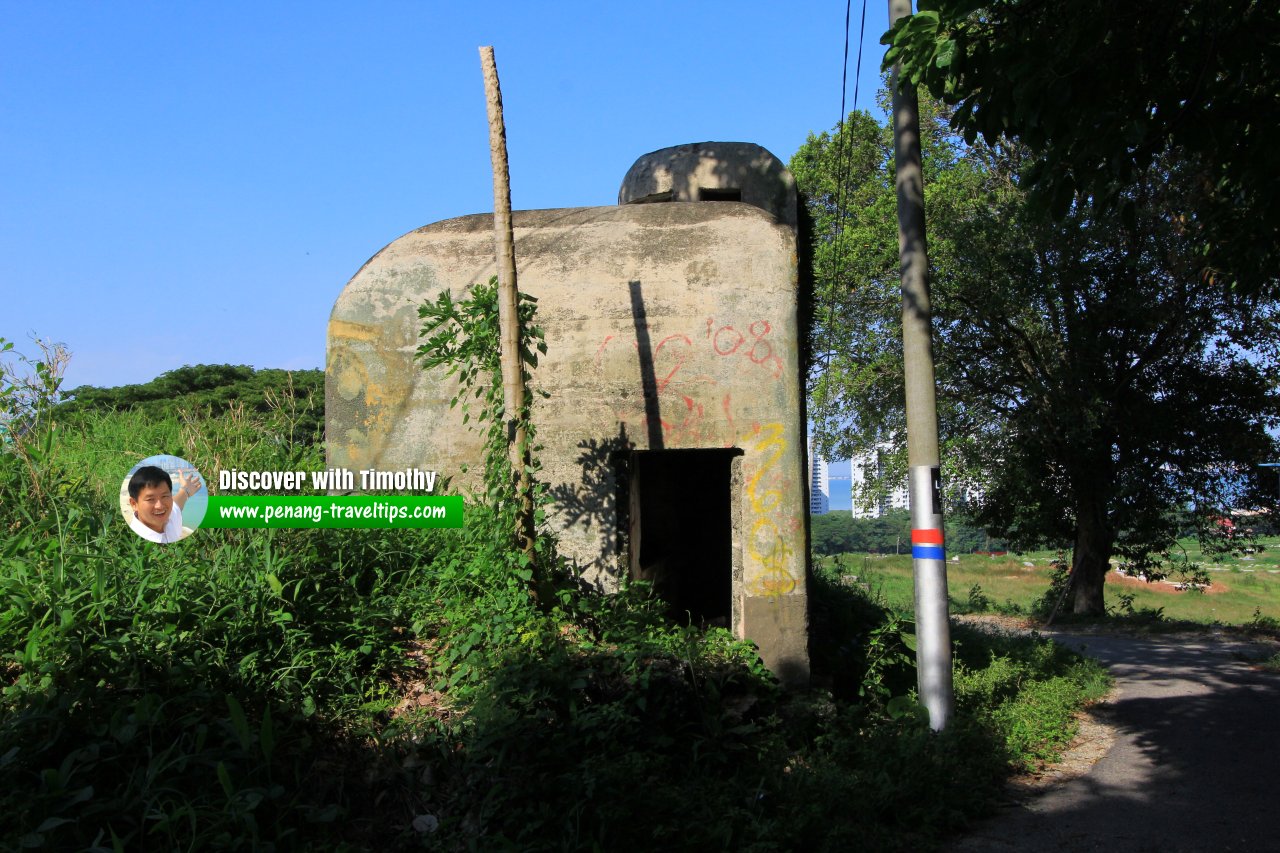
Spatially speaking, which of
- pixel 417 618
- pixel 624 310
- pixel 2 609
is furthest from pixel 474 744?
pixel 624 310

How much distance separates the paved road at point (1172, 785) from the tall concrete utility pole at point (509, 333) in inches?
128

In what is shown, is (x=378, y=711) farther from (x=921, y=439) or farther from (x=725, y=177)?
(x=725, y=177)

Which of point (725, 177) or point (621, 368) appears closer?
point (621, 368)

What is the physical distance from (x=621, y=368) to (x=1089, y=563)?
14.1m

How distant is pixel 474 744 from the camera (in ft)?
16.3

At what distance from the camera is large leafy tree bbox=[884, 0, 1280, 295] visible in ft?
16.8

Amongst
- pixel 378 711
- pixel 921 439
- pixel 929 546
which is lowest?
pixel 378 711

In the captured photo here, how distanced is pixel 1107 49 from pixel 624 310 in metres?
3.73

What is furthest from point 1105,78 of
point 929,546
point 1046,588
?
point 1046,588

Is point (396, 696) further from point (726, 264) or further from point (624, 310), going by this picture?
point (726, 264)
